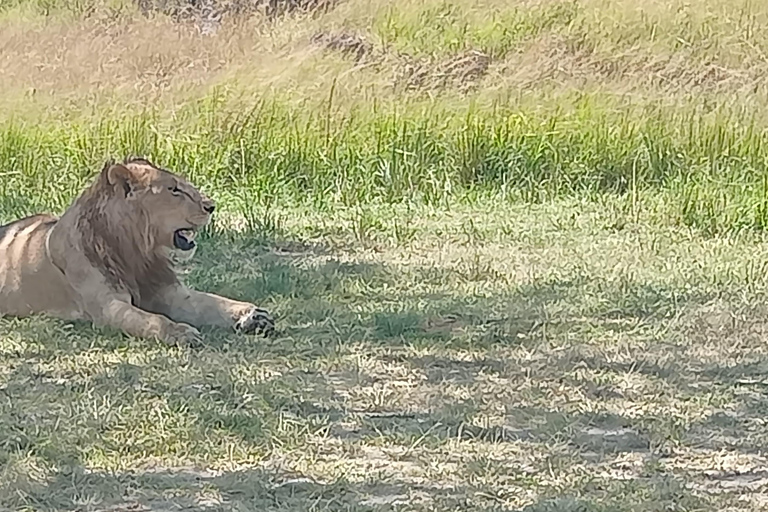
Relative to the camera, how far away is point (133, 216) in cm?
448

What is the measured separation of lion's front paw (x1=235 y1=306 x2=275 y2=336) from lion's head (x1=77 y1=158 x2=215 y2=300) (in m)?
0.34

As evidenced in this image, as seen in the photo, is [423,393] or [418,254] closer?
[423,393]

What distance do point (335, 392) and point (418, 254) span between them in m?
2.20

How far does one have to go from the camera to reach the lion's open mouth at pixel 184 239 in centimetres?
457

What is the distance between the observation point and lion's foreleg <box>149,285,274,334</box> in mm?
4480

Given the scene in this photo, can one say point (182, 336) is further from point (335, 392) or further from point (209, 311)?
point (335, 392)

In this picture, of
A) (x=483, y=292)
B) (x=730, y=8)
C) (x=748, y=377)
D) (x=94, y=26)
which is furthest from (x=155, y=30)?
(x=748, y=377)

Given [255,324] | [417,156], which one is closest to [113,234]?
[255,324]

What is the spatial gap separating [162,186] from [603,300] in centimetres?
155

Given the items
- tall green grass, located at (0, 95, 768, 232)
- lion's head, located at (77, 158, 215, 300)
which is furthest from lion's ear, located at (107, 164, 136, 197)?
tall green grass, located at (0, 95, 768, 232)

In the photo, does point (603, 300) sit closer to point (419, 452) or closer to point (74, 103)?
point (419, 452)

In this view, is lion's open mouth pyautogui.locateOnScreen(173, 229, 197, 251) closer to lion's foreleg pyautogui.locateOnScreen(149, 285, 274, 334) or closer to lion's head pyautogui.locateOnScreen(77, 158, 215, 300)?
lion's head pyautogui.locateOnScreen(77, 158, 215, 300)

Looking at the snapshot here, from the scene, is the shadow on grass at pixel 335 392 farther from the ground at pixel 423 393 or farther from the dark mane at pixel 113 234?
the dark mane at pixel 113 234

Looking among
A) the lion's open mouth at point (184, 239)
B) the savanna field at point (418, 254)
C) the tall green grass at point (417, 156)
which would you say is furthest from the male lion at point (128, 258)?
the tall green grass at point (417, 156)
